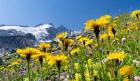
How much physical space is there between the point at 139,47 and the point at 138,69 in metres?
3.22

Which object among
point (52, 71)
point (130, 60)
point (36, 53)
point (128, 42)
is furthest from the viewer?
point (128, 42)

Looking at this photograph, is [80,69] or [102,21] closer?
[102,21]

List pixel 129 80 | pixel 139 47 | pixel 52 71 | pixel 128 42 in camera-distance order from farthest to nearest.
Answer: pixel 128 42 → pixel 52 71 → pixel 139 47 → pixel 129 80

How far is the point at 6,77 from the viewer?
14.4 metres

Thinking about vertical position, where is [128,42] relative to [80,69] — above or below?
above

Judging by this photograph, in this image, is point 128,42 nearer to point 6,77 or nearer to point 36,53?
point 6,77

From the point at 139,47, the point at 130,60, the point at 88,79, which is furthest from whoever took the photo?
the point at 139,47

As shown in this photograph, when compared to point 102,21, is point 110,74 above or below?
below

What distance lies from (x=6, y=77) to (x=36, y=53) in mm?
6578

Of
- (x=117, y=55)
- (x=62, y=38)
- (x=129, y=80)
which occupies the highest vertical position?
(x=62, y=38)

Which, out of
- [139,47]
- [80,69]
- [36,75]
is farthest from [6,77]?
[139,47]

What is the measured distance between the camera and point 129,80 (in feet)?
22.1

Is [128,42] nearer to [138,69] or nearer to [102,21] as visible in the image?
[138,69]

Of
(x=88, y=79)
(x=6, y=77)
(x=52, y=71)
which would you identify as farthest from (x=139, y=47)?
(x=6, y=77)
